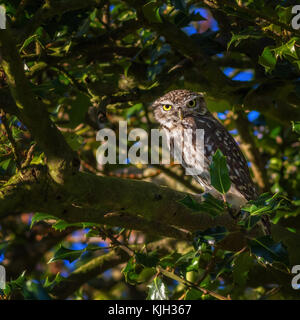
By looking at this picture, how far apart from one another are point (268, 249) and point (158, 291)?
0.67 m

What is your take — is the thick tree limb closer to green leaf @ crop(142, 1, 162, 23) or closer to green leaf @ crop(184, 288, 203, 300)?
green leaf @ crop(184, 288, 203, 300)

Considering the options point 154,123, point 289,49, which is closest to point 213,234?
point 289,49

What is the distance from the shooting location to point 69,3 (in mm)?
3150

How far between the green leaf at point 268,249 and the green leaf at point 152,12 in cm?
169

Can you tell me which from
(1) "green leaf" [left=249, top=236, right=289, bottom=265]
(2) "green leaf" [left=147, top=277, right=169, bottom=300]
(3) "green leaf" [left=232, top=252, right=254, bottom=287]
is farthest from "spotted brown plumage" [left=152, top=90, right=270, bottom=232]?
(1) "green leaf" [left=249, top=236, right=289, bottom=265]

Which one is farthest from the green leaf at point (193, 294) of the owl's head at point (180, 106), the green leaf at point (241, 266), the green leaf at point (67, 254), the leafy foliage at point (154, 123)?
the owl's head at point (180, 106)

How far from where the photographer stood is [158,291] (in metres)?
2.81

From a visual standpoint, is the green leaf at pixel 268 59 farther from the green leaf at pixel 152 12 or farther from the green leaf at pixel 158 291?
the green leaf at pixel 158 291

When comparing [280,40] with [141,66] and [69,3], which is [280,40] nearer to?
[69,3]

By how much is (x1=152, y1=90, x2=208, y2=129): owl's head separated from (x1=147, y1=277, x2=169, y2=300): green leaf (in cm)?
235

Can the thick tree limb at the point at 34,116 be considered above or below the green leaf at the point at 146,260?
above

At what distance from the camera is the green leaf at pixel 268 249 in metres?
2.46

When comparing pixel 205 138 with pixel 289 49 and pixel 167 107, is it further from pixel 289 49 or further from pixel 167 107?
pixel 289 49

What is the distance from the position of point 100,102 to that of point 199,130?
55.1 inches
